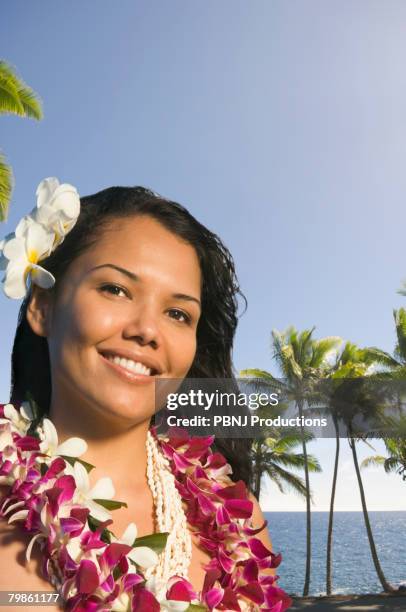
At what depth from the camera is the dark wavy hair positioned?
6.86ft

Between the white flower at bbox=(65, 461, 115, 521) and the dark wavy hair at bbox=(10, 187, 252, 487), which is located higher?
the dark wavy hair at bbox=(10, 187, 252, 487)

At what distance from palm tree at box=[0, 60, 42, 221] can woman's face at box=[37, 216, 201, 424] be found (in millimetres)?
9397

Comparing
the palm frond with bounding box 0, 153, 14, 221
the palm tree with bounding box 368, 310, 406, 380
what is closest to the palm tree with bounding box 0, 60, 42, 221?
the palm frond with bounding box 0, 153, 14, 221

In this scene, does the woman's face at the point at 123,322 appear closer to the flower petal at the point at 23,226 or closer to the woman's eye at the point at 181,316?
the woman's eye at the point at 181,316

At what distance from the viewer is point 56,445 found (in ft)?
5.85

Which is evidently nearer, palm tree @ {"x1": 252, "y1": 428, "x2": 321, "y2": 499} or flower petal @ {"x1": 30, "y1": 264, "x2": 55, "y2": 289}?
flower petal @ {"x1": 30, "y1": 264, "x2": 55, "y2": 289}

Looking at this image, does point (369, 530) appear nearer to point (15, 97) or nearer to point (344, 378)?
point (344, 378)

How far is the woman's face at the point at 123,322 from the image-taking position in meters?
1.75

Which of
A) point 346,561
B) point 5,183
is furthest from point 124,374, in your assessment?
point 346,561

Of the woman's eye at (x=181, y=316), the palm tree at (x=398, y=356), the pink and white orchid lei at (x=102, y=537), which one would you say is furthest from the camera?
the palm tree at (x=398, y=356)

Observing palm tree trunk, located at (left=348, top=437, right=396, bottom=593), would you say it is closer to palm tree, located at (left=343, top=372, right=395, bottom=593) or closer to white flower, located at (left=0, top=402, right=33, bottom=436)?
palm tree, located at (left=343, top=372, right=395, bottom=593)

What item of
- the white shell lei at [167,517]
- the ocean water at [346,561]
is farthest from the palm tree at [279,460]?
the white shell lei at [167,517]

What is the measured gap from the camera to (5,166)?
10734mm

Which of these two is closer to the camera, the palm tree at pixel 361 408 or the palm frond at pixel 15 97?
the palm frond at pixel 15 97
